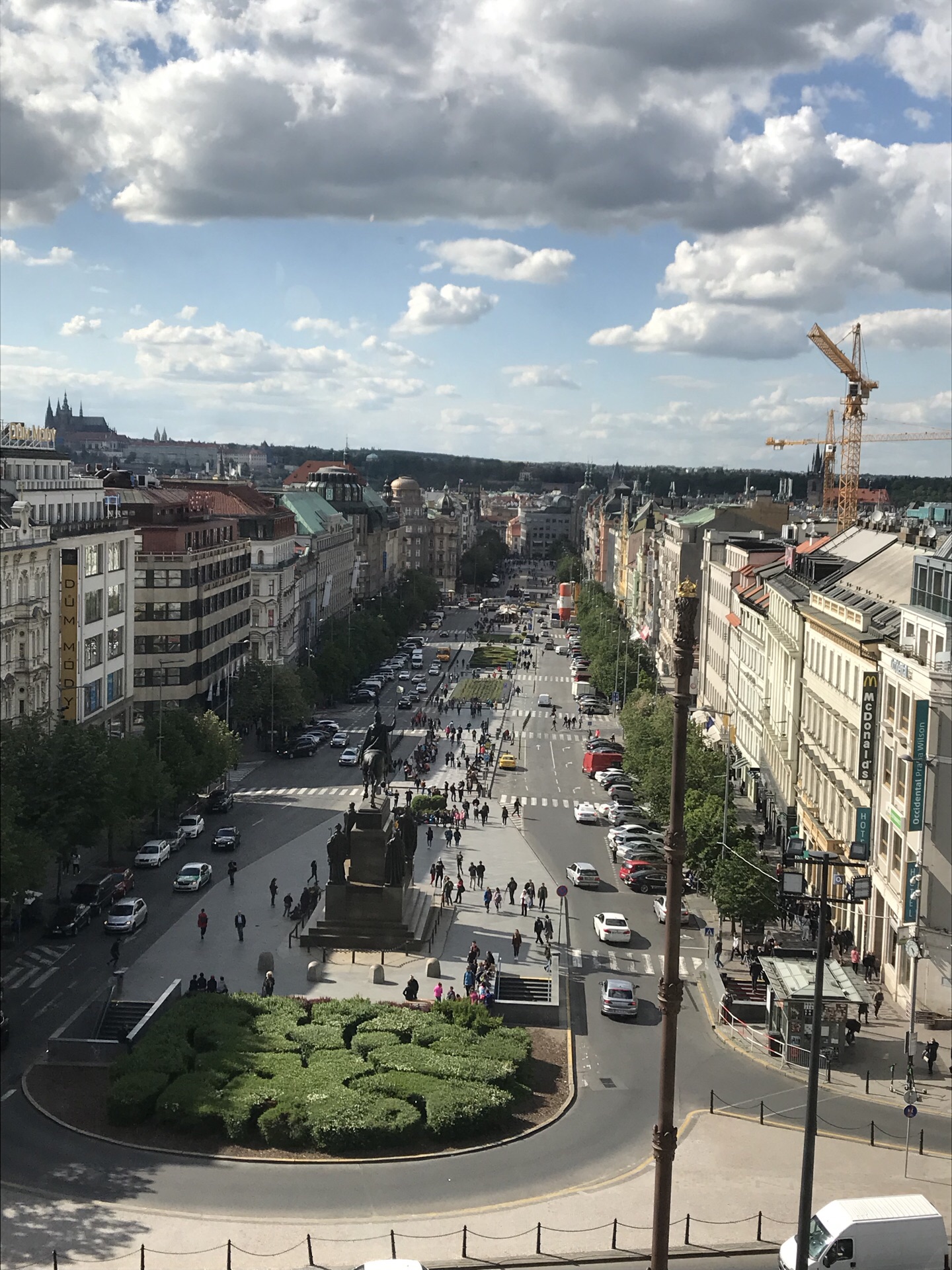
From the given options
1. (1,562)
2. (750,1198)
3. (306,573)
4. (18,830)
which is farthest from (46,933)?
(306,573)

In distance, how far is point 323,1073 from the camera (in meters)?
39.4

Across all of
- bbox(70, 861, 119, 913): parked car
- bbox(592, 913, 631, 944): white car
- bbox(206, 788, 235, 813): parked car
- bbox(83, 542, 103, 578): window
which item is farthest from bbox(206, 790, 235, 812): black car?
bbox(592, 913, 631, 944): white car

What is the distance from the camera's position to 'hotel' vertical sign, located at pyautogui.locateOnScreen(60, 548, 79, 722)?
77.2 meters

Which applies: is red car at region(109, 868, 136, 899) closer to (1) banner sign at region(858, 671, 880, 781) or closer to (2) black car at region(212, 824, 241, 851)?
(2) black car at region(212, 824, 241, 851)

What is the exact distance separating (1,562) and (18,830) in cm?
2318

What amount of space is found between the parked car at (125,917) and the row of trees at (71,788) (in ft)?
10.8

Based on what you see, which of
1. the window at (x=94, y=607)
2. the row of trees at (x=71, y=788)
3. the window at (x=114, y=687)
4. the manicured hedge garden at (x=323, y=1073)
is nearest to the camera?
the manicured hedge garden at (x=323, y=1073)

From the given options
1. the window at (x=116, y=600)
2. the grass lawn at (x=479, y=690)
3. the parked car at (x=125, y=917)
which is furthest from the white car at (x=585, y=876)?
the grass lawn at (x=479, y=690)

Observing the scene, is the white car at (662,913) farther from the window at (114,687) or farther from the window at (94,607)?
the window at (114,687)

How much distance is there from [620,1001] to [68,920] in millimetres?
22813

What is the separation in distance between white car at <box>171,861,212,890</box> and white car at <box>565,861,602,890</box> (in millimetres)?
17830

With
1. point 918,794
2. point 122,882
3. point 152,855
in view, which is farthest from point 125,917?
point 918,794

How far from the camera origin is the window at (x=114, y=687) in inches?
3305

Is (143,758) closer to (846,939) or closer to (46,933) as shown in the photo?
(46,933)
